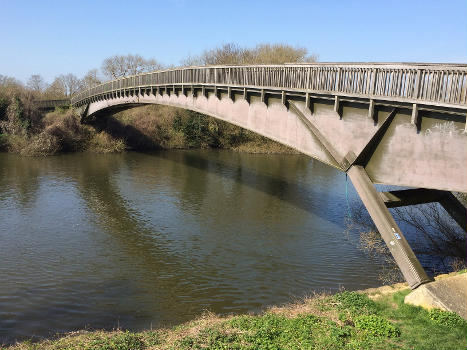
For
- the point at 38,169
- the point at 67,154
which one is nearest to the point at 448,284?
the point at 38,169

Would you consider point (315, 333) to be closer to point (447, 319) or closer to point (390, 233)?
point (447, 319)

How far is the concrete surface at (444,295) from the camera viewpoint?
9703 mm

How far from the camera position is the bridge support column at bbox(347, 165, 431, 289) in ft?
35.1

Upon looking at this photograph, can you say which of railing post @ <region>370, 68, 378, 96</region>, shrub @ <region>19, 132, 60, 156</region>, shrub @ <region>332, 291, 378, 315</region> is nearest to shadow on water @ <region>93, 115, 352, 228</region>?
shrub @ <region>19, 132, 60, 156</region>

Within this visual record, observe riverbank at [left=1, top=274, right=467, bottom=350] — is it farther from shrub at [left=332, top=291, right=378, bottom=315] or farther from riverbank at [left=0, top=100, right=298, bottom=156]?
riverbank at [left=0, top=100, right=298, bottom=156]

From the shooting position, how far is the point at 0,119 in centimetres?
4578

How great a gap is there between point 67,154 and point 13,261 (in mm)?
30944

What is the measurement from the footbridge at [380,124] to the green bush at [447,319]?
1186 mm

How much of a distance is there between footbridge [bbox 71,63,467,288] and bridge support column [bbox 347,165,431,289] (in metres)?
0.03

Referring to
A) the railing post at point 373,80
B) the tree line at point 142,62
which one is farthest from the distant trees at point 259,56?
the railing post at point 373,80

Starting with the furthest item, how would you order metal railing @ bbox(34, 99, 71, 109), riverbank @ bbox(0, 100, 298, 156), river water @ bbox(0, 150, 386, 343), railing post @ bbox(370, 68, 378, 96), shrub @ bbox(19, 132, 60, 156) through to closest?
1. metal railing @ bbox(34, 99, 71, 109)
2. riverbank @ bbox(0, 100, 298, 156)
3. shrub @ bbox(19, 132, 60, 156)
4. river water @ bbox(0, 150, 386, 343)
5. railing post @ bbox(370, 68, 378, 96)

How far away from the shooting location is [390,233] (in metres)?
11.3

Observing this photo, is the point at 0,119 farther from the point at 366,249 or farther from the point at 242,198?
the point at 366,249

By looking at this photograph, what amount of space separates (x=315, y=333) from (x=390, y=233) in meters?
3.92
